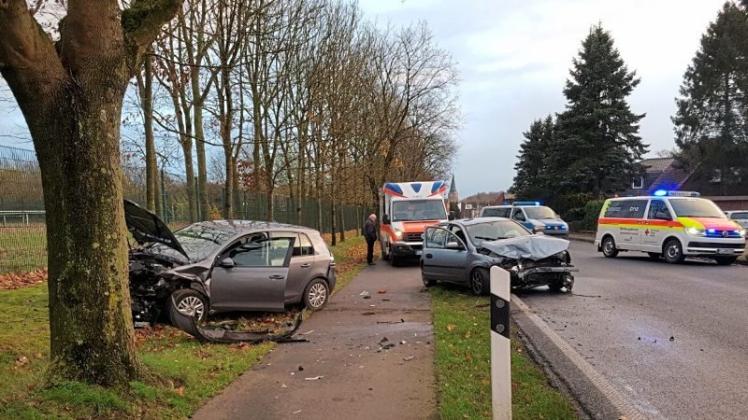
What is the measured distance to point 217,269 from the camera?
888 cm

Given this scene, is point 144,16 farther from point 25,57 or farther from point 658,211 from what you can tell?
point 658,211

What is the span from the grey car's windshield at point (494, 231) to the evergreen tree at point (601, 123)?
3091cm

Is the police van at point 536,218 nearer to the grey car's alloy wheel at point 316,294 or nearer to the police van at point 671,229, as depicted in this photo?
the police van at point 671,229

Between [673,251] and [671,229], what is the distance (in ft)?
2.13

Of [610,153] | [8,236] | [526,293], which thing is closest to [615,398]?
[526,293]

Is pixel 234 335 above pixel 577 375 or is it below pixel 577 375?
above

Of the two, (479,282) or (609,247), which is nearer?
(479,282)

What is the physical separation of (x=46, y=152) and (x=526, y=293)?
9.44m

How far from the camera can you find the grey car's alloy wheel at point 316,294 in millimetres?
10276

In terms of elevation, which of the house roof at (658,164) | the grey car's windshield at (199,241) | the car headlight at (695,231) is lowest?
the car headlight at (695,231)

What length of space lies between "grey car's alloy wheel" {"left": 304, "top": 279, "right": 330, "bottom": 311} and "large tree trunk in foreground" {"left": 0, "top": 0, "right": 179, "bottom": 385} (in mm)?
5396

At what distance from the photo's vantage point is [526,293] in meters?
12.0

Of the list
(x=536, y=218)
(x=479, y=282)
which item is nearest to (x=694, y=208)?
(x=479, y=282)

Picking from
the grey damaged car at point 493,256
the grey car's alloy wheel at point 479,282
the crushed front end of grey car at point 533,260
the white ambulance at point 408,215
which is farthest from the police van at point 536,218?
the grey car's alloy wheel at point 479,282
